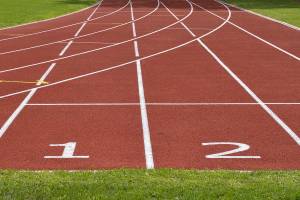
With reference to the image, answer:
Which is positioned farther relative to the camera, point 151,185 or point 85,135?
point 85,135

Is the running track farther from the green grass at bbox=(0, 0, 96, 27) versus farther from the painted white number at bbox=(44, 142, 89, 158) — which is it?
the green grass at bbox=(0, 0, 96, 27)

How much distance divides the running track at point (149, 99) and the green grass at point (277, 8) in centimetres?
549

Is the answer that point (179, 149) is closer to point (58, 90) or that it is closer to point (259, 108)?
point (259, 108)

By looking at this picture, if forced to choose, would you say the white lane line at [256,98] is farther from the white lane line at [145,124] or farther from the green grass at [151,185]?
the green grass at [151,185]

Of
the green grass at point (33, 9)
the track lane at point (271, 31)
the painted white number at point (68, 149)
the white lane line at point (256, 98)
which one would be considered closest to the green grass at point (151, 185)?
the painted white number at point (68, 149)

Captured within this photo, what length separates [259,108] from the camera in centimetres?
1064

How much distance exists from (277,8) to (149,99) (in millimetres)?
24545

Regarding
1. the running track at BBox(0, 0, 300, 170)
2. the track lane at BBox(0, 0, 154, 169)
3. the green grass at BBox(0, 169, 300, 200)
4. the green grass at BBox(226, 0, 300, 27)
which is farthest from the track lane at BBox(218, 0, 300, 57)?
the green grass at BBox(0, 169, 300, 200)

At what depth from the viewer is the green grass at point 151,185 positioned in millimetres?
5941

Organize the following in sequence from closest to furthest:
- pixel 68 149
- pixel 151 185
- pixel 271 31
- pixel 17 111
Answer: pixel 151 185
pixel 68 149
pixel 17 111
pixel 271 31

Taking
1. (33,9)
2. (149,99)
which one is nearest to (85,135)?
(149,99)

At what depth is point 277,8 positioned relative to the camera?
34.2 meters

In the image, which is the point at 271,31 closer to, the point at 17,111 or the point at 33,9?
the point at 17,111

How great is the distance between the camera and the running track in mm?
7867
